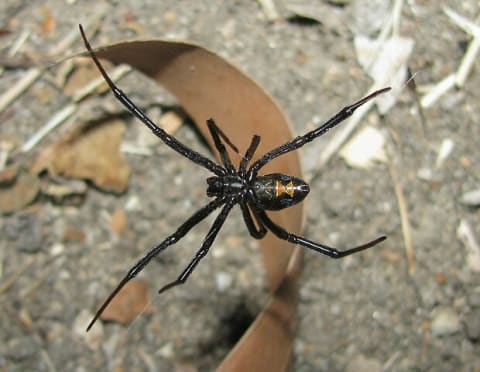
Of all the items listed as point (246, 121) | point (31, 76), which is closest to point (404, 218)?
point (246, 121)

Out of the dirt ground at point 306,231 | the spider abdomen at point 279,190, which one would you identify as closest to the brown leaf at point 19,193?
the dirt ground at point 306,231

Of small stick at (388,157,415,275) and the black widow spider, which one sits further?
small stick at (388,157,415,275)

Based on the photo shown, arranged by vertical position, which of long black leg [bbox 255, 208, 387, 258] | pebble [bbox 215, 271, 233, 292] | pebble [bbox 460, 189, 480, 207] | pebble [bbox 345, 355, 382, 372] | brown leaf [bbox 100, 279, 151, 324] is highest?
long black leg [bbox 255, 208, 387, 258]

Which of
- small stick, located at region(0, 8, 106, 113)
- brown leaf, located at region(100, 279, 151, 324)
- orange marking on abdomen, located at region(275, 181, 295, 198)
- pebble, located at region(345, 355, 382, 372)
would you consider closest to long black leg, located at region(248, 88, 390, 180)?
orange marking on abdomen, located at region(275, 181, 295, 198)

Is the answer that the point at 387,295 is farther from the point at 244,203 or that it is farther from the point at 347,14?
the point at 347,14

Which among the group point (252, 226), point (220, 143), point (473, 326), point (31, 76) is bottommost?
point (473, 326)

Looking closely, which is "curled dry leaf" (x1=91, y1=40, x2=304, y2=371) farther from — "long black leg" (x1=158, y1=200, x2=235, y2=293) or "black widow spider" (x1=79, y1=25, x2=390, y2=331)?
"long black leg" (x1=158, y1=200, x2=235, y2=293)

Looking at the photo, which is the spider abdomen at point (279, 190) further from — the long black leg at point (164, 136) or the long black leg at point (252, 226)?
the long black leg at point (164, 136)

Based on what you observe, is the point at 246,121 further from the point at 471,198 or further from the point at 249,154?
the point at 471,198
